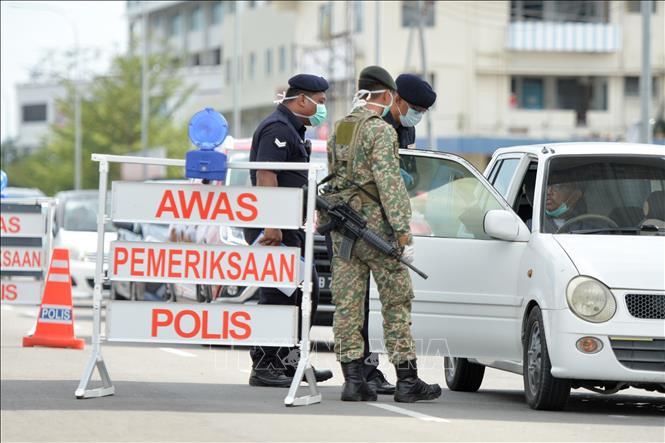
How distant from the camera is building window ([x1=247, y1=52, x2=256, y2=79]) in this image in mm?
84562

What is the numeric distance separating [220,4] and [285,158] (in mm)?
85043

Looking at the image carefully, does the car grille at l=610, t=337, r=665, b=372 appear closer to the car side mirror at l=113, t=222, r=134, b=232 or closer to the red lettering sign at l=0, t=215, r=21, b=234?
the red lettering sign at l=0, t=215, r=21, b=234

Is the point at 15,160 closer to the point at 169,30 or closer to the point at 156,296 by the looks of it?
the point at 169,30

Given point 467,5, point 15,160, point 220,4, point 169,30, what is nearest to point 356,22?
point 467,5

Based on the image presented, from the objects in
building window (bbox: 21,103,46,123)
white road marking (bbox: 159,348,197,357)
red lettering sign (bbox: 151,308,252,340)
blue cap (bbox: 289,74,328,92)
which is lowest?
white road marking (bbox: 159,348,197,357)

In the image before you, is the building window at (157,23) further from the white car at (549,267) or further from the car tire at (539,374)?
the car tire at (539,374)

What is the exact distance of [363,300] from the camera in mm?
10695

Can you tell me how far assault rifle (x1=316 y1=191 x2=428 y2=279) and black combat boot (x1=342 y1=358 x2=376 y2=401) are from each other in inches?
27.0

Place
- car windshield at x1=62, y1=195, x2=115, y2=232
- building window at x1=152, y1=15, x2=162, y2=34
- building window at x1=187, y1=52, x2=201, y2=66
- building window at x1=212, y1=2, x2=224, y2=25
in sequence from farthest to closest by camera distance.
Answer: building window at x1=152, y1=15, x2=162, y2=34
building window at x1=187, y1=52, x2=201, y2=66
building window at x1=212, y1=2, x2=224, y2=25
car windshield at x1=62, y1=195, x2=115, y2=232

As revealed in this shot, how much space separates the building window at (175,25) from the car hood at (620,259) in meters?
93.9

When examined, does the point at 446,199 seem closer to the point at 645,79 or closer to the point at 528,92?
the point at 645,79

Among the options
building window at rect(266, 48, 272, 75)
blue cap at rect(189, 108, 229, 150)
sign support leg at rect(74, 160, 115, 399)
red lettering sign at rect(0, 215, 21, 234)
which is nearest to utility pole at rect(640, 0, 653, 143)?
red lettering sign at rect(0, 215, 21, 234)

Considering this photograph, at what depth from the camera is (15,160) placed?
117 m

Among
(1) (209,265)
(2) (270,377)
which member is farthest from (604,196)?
(1) (209,265)
